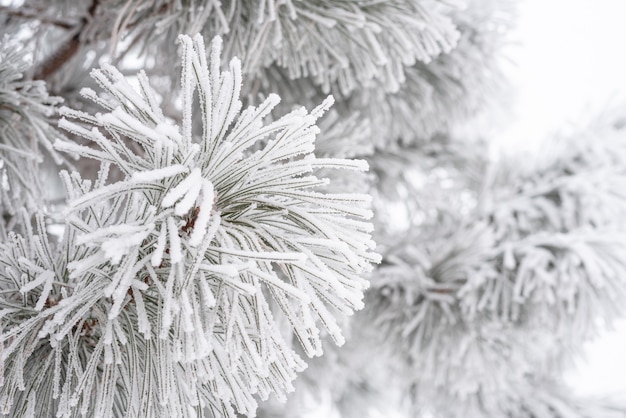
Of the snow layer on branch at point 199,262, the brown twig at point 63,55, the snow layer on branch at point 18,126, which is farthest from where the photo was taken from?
the brown twig at point 63,55

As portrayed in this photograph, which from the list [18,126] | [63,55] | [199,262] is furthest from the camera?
[63,55]

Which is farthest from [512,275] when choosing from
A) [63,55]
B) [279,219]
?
[63,55]

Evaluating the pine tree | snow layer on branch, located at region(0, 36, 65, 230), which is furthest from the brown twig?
snow layer on branch, located at region(0, 36, 65, 230)

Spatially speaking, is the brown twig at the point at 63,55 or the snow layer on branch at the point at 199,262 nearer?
the snow layer on branch at the point at 199,262

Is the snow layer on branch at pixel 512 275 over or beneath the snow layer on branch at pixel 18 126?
beneath

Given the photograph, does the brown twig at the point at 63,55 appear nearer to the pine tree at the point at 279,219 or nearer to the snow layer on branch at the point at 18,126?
the pine tree at the point at 279,219

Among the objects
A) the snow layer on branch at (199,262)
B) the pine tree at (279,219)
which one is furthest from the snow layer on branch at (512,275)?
the snow layer on branch at (199,262)

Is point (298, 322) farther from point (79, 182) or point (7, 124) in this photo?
point (7, 124)

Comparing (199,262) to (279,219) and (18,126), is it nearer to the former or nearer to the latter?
(279,219)
